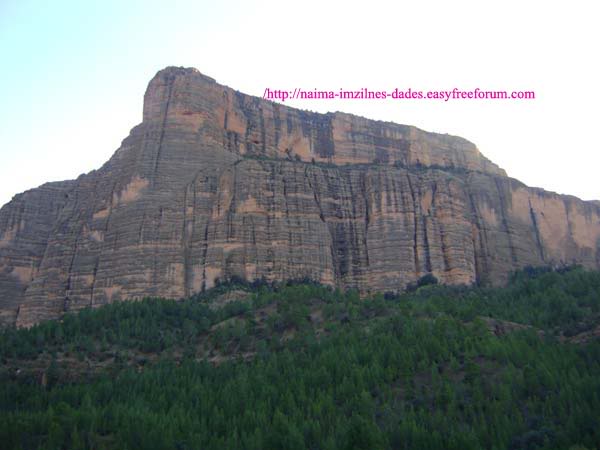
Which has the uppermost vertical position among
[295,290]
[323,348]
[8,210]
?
[8,210]

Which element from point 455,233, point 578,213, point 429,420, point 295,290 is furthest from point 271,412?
point 578,213

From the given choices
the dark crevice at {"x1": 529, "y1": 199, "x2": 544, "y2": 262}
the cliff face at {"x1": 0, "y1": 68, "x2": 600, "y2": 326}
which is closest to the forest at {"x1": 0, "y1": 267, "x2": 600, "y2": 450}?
the cliff face at {"x1": 0, "y1": 68, "x2": 600, "y2": 326}

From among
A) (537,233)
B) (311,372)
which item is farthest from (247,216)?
(537,233)

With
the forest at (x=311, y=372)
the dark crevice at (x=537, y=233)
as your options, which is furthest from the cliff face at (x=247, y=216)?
the forest at (x=311, y=372)

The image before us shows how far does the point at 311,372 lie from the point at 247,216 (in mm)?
25002

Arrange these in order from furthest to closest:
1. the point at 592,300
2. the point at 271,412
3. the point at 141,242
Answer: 1. the point at 141,242
2. the point at 592,300
3. the point at 271,412

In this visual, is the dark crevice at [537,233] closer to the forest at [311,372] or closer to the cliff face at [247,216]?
the cliff face at [247,216]

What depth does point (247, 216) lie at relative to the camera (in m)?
68.4

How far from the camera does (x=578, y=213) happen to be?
8894 cm

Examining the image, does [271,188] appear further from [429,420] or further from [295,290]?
[429,420]

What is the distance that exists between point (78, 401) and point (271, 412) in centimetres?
1130

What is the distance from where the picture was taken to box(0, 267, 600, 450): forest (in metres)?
38.1

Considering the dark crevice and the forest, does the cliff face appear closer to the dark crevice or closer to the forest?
the dark crevice

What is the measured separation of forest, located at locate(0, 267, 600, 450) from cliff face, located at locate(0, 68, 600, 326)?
5.57 metres
